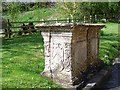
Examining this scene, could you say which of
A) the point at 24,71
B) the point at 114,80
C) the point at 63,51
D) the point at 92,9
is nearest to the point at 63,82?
the point at 63,51

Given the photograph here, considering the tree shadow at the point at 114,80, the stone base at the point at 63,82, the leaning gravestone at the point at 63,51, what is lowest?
the tree shadow at the point at 114,80

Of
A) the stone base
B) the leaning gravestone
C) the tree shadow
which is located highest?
the leaning gravestone

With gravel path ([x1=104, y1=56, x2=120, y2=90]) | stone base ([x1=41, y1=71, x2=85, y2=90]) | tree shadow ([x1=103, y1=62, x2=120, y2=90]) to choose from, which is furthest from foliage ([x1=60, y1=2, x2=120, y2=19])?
stone base ([x1=41, y1=71, x2=85, y2=90])

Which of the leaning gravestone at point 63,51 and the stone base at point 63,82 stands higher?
the leaning gravestone at point 63,51

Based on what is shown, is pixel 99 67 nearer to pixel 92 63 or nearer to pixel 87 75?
pixel 92 63

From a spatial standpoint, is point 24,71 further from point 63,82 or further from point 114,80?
point 114,80

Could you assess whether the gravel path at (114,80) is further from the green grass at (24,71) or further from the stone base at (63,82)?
the green grass at (24,71)

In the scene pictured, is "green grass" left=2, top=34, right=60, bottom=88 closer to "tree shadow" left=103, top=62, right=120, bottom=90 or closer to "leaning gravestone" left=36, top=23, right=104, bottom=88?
"leaning gravestone" left=36, top=23, right=104, bottom=88

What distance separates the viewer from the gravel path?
9.75 meters

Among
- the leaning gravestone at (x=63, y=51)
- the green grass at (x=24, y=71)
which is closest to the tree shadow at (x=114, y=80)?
the leaning gravestone at (x=63, y=51)

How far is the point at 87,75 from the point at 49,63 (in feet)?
5.16

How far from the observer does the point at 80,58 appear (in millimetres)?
9703

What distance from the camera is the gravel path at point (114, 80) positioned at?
975 cm

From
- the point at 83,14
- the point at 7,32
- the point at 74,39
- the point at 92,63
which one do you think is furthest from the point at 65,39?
the point at 83,14
